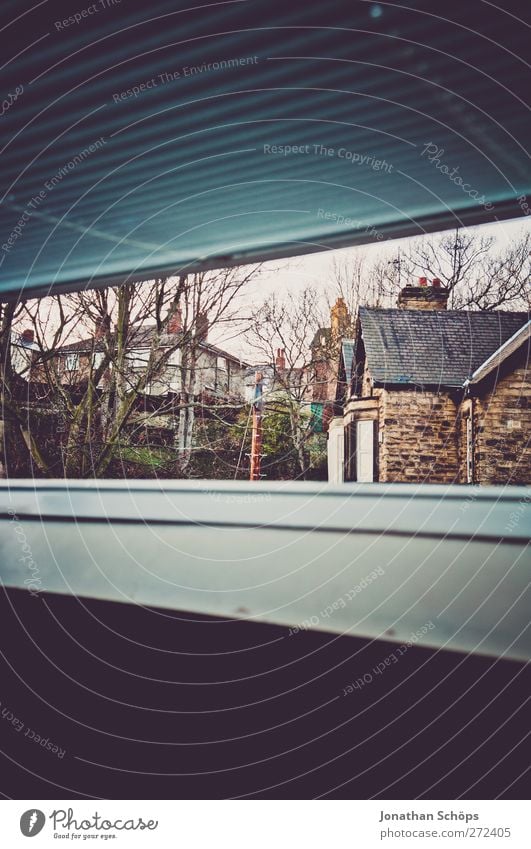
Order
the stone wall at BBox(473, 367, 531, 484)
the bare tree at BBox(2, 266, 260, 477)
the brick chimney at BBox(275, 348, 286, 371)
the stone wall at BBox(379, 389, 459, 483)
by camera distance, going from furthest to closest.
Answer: the stone wall at BBox(379, 389, 459, 483) → the stone wall at BBox(473, 367, 531, 484) → the brick chimney at BBox(275, 348, 286, 371) → the bare tree at BBox(2, 266, 260, 477)

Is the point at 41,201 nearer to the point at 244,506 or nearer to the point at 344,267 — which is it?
the point at 244,506

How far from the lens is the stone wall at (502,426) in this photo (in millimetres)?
9945

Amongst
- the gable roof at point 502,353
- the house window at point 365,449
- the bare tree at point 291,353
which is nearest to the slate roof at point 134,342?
the bare tree at point 291,353

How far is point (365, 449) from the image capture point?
11.4m

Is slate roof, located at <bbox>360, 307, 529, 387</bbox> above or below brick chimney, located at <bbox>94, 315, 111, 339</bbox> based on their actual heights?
above

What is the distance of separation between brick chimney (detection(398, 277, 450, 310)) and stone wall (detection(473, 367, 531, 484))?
222 centimetres

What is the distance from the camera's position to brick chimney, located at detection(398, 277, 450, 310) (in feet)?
37.2

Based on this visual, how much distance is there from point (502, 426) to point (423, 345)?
95.8 inches

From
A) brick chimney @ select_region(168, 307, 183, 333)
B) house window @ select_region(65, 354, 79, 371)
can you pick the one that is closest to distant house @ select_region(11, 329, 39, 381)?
house window @ select_region(65, 354, 79, 371)

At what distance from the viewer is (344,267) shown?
11.4 m

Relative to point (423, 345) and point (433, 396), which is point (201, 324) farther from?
point (423, 345)

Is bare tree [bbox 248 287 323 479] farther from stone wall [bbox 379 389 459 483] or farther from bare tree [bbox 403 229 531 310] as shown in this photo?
bare tree [bbox 403 229 531 310]

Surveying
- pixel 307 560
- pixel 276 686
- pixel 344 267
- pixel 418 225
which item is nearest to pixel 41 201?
pixel 418 225
